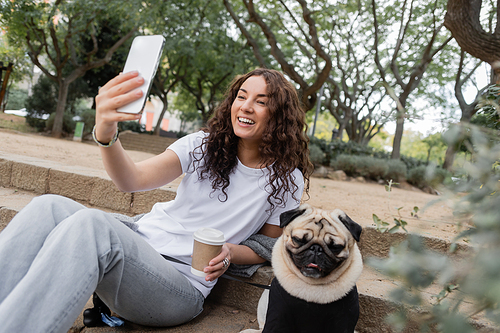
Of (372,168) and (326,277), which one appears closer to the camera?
(326,277)

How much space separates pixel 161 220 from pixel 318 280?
1068mm

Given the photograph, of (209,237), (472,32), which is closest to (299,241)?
(209,237)

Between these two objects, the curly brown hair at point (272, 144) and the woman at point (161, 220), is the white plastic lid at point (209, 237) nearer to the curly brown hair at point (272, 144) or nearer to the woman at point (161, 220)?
the woman at point (161, 220)

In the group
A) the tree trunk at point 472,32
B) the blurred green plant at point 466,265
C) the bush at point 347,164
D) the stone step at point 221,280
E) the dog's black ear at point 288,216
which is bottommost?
the stone step at point 221,280

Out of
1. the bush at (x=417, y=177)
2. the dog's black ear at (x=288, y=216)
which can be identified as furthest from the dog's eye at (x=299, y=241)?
the bush at (x=417, y=177)

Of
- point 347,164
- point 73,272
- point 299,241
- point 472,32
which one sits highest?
point 472,32

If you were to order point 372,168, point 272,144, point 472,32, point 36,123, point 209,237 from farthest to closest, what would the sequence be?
point 36,123, point 372,168, point 472,32, point 272,144, point 209,237

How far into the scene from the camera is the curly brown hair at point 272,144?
2289mm

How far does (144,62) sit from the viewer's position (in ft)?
4.97

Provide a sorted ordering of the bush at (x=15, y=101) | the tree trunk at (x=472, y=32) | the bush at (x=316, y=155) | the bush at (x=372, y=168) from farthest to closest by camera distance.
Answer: the bush at (x=15, y=101)
the bush at (x=316, y=155)
the bush at (x=372, y=168)
the tree trunk at (x=472, y=32)

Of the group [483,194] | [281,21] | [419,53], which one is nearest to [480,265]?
[483,194]

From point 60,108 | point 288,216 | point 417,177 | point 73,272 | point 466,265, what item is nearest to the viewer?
point 466,265

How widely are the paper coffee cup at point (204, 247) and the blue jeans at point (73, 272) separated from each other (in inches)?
7.5

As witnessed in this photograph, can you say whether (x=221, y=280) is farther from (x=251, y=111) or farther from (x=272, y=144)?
(x=251, y=111)
